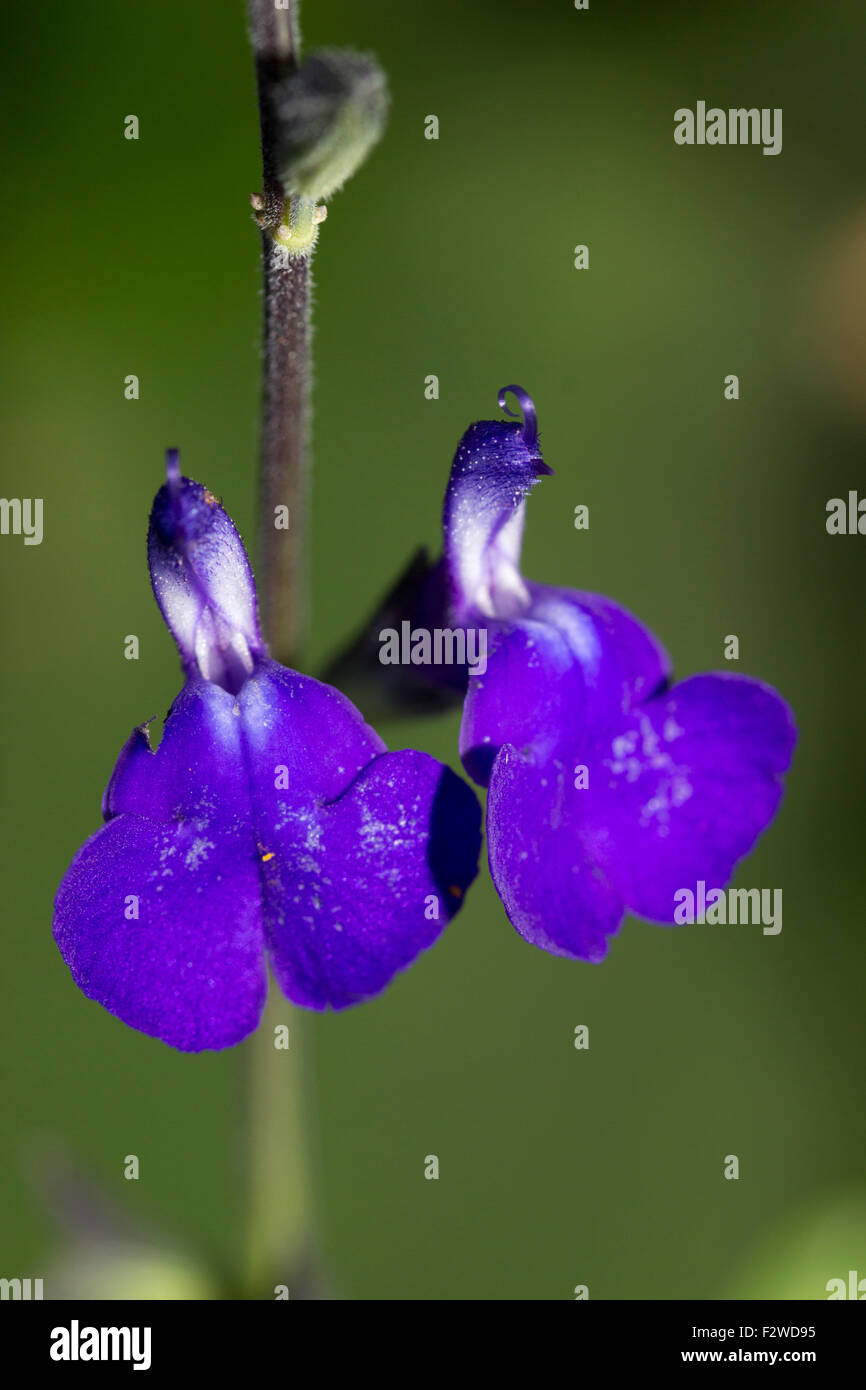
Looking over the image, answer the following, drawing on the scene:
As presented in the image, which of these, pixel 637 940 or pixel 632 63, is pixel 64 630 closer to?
pixel 637 940

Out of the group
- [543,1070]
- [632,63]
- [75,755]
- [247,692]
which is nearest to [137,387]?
[75,755]

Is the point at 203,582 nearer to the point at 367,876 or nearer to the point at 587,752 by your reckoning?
the point at 367,876

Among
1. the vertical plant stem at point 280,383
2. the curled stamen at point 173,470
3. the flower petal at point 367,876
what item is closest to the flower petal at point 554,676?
the flower petal at point 367,876

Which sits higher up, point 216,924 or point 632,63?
point 632,63

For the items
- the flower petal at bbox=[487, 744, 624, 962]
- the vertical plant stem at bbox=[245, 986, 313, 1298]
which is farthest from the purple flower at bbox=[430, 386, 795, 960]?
the vertical plant stem at bbox=[245, 986, 313, 1298]

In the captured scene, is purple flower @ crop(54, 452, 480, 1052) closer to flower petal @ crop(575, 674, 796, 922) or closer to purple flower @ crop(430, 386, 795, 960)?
purple flower @ crop(430, 386, 795, 960)

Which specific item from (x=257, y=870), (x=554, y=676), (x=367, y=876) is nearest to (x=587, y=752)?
(x=554, y=676)
